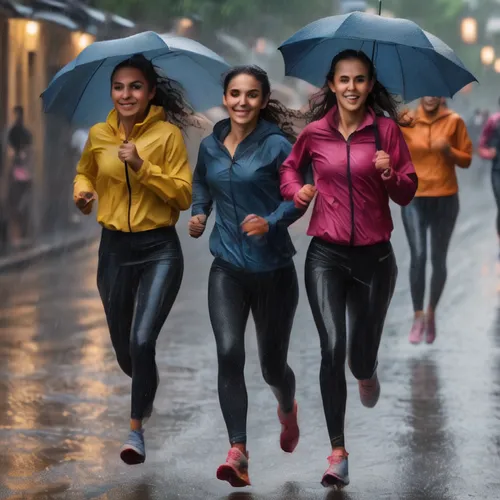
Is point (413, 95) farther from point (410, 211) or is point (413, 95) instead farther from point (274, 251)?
point (410, 211)

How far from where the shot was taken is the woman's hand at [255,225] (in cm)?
712

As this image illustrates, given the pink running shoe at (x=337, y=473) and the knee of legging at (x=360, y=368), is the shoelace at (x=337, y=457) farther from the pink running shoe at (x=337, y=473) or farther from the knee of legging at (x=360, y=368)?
the knee of legging at (x=360, y=368)

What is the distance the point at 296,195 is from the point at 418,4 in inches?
3024

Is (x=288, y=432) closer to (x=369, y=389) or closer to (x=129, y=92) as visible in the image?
(x=369, y=389)

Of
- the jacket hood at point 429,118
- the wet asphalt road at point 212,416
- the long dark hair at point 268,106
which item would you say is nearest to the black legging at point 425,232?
the wet asphalt road at point 212,416

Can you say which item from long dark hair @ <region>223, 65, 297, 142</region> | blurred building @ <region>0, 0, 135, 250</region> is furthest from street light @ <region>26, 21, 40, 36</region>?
long dark hair @ <region>223, 65, 297, 142</region>

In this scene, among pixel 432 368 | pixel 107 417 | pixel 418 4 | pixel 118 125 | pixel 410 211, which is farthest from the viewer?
pixel 418 4

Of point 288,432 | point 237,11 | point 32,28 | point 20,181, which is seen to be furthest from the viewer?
point 237,11

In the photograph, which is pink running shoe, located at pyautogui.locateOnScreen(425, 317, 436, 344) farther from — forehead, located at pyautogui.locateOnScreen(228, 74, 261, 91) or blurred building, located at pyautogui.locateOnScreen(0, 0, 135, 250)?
blurred building, located at pyautogui.locateOnScreen(0, 0, 135, 250)

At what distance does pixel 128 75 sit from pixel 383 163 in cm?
126

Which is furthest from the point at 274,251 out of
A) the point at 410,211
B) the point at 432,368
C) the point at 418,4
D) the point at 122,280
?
the point at 418,4

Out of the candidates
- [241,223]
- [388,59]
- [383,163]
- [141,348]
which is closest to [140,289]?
[141,348]

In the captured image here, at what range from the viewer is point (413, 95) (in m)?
8.06

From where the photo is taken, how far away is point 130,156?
7320 mm
